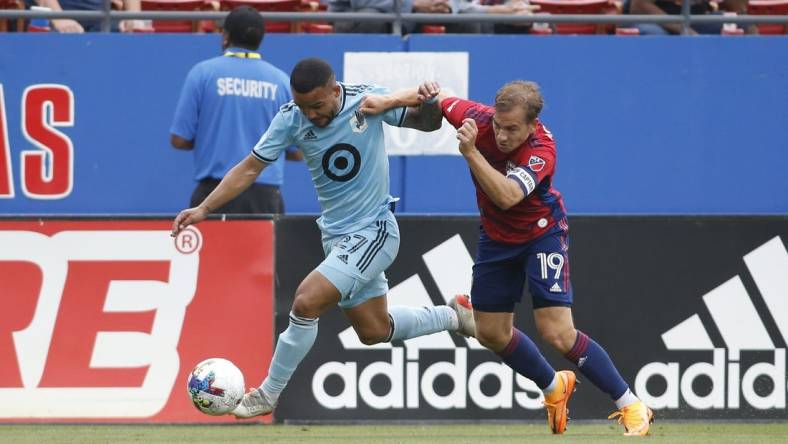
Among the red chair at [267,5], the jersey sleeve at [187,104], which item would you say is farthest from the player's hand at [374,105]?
the red chair at [267,5]


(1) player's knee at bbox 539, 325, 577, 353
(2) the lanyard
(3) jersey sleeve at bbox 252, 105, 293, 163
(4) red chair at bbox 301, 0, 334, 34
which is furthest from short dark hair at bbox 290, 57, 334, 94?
(4) red chair at bbox 301, 0, 334, 34

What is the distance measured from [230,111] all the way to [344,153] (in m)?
2.20

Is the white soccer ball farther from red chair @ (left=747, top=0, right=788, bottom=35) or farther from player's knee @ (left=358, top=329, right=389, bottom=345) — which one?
red chair @ (left=747, top=0, right=788, bottom=35)

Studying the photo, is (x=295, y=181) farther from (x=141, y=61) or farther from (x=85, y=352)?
(x=85, y=352)

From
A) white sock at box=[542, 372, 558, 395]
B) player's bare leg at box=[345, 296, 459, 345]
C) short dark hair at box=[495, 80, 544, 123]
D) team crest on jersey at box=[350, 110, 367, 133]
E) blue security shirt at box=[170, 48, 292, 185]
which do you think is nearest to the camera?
short dark hair at box=[495, 80, 544, 123]

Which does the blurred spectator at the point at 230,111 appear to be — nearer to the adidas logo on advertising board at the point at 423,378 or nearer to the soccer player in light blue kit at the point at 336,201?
the adidas logo on advertising board at the point at 423,378

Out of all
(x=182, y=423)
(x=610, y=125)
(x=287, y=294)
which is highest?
(x=610, y=125)

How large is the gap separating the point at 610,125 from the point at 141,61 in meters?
3.82

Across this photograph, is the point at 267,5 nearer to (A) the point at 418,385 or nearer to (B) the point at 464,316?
(A) the point at 418,385

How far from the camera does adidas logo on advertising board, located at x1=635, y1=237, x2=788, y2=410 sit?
8672 millimetres

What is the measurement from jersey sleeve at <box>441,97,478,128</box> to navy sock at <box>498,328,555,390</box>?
1.25 metres

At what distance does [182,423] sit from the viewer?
28.2 feet

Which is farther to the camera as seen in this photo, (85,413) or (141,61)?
(141,61)

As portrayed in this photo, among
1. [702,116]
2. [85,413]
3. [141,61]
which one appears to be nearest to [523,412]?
[85,413]
